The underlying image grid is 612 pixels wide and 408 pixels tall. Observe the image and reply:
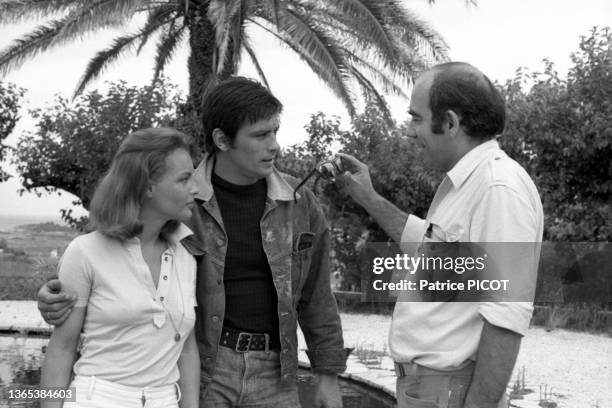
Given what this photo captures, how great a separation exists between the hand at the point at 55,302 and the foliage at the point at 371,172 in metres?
11.3

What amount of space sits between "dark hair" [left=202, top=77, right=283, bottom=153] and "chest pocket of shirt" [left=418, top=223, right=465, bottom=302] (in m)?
0.79

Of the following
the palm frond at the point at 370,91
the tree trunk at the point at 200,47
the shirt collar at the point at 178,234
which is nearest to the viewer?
the shirt collar at the point at 178,234

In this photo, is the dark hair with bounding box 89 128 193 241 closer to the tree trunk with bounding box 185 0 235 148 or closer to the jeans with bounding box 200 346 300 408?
the jeans with bounding box 200 346 300 408

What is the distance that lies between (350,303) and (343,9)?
568 cm

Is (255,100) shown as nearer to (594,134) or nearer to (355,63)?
(594,134)

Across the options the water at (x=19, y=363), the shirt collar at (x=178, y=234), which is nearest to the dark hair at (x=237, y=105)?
the shirt collar at (x=178, y=234)

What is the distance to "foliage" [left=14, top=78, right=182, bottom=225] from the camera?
44.6 feet

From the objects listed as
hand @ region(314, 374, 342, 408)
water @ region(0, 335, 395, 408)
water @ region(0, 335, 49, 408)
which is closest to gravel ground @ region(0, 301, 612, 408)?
water @ region(0, 335, 395, 408)

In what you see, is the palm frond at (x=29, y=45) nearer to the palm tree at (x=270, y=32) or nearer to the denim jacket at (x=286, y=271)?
the palm tree at (x=270, y=32)

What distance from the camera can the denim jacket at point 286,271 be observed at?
8.90 ft

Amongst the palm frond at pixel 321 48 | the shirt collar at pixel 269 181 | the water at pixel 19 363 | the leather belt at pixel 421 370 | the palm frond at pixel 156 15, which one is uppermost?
the palm frond at pixel 156 15

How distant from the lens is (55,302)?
A: 2344 millimetres

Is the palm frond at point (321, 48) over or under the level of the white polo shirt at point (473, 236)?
over

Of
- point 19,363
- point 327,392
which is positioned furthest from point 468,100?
point 19,363
